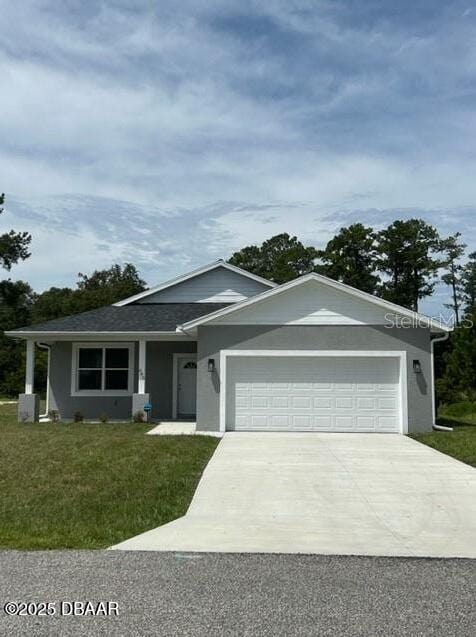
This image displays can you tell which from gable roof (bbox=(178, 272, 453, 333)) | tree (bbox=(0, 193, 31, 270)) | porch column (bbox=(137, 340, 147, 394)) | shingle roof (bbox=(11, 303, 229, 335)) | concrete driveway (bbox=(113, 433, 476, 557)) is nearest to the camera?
concrete driveway (bbox=(113, 433, 476, 557))

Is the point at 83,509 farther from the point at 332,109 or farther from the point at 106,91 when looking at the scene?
the point at 332,109

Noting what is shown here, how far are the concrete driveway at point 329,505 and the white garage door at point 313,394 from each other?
292 cm

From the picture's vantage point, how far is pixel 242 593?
4438 millimetres

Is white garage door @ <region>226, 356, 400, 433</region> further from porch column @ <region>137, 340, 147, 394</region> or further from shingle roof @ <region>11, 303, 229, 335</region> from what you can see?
shingle roof @ <region>11, 303, 229, 335</region>

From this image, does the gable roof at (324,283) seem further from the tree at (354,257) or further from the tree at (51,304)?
the tree at (51,304)

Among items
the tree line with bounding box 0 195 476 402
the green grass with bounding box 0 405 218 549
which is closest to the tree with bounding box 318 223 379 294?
the tree line with bounding box 0 195 476 402

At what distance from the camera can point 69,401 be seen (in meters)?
Answer: 18.7

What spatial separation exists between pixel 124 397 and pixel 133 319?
253 centimetres

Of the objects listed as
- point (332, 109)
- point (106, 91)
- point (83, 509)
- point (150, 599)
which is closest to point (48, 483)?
point (83, 509)

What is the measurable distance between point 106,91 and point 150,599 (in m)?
10.8

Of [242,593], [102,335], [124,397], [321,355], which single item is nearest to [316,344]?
[321,355]

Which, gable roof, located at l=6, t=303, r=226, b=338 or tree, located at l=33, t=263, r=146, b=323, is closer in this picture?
gable roof, located at l=6, t=303, r=226, b=338

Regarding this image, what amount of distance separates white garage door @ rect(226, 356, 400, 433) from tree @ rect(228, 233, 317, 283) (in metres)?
34.8

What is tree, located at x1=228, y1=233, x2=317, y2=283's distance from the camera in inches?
1983
